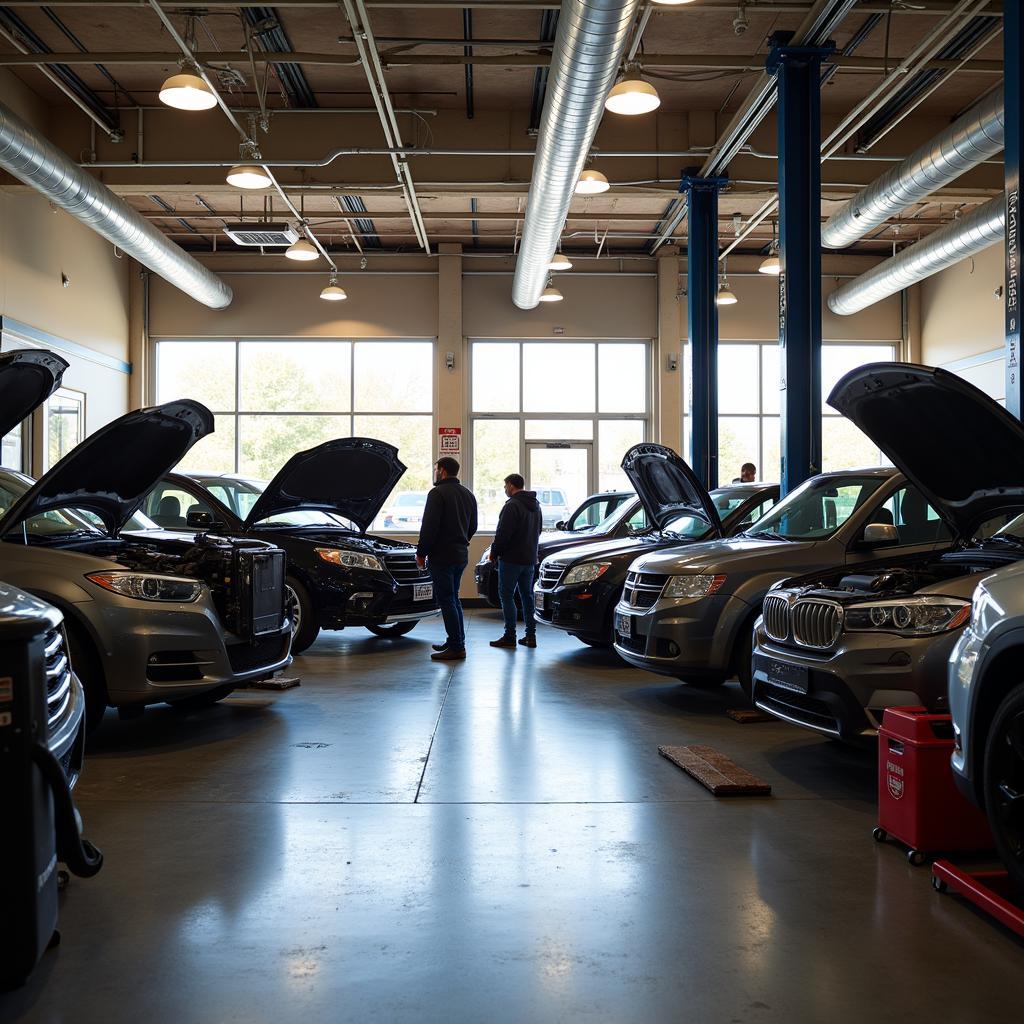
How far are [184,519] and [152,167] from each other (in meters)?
5.45

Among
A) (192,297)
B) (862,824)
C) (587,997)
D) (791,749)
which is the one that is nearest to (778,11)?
(791,749)

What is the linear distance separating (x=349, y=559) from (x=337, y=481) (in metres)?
0.73

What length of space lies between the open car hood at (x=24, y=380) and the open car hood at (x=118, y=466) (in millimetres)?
412

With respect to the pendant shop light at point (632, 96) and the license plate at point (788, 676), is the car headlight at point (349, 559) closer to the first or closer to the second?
the pendant shop light at point (632, 96)

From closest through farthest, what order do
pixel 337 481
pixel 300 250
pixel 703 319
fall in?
pixel 337 481 → pixel 300 250 → pixel 703 319

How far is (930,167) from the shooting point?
10688 mm

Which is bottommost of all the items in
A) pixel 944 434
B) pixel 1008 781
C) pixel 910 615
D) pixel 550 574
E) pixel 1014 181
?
pixel 1008 781

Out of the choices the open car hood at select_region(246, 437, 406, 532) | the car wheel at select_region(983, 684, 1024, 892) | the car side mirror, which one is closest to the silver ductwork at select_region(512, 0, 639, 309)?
the open car hood at select_region(246, 437, 406, 532)

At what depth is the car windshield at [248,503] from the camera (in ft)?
31.4

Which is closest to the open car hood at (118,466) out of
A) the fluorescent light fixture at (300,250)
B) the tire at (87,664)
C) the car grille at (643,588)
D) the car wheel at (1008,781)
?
the tire at (87,664)

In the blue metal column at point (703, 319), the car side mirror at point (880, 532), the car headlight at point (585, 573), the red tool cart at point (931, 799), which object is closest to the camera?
the red tool cart at point (931, 799)

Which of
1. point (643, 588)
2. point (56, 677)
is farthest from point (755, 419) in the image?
point (56, 677)

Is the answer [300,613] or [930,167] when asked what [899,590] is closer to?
[300,613]

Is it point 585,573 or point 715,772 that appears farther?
point 585,573
